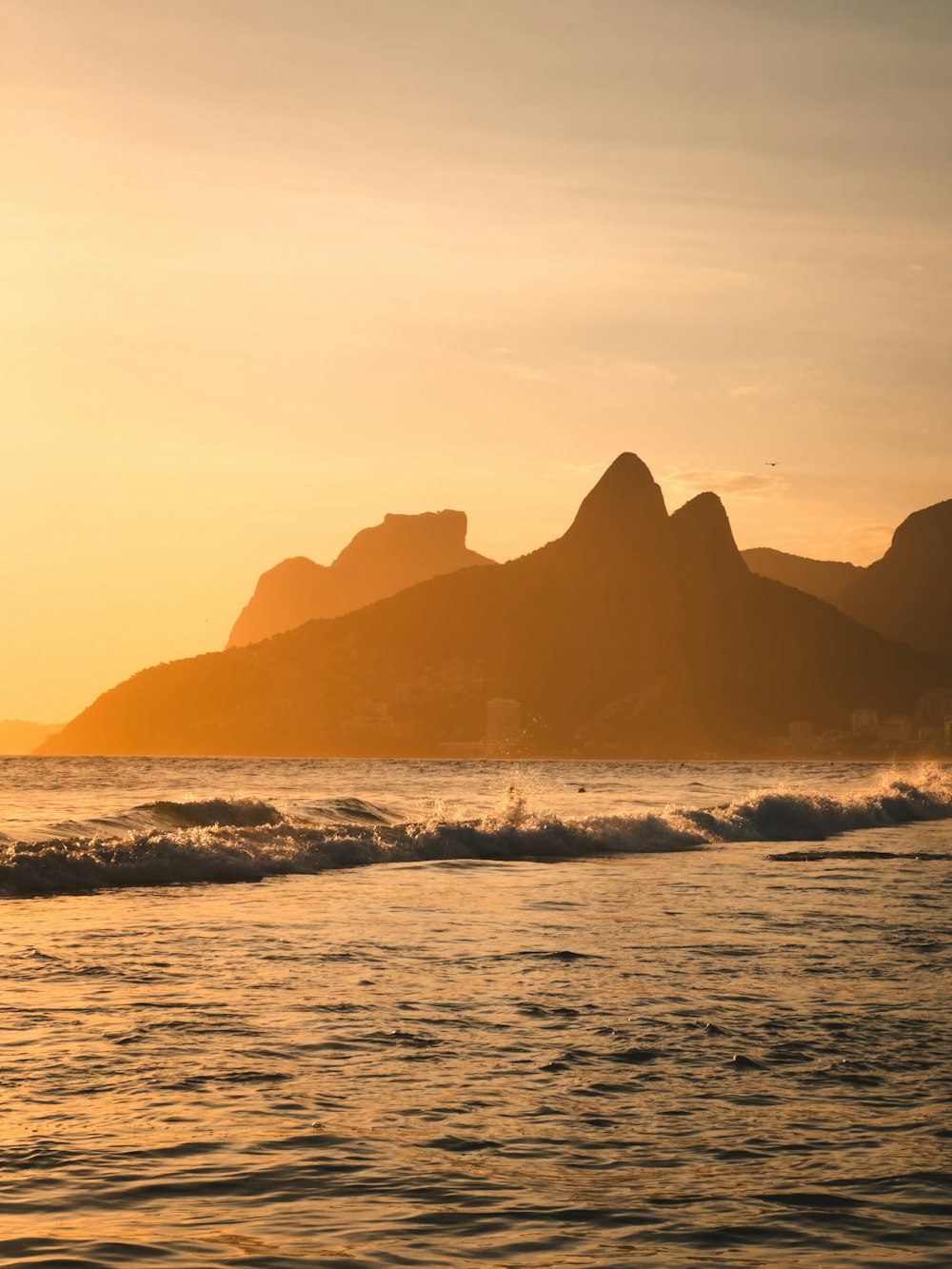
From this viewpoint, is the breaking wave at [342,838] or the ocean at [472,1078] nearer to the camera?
the ocean at [472,1078]

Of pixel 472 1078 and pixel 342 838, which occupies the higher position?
pixel 342 838

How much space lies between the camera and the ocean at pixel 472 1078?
7.72 metres

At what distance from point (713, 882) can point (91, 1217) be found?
2204 centimetres

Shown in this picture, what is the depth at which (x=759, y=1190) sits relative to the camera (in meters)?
8.37

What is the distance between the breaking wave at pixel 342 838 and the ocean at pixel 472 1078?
159 centimetres

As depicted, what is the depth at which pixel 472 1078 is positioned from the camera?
11.1m

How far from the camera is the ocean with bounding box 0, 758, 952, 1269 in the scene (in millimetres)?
7723

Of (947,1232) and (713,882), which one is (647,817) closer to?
(713,882)

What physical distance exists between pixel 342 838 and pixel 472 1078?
79.2 feet

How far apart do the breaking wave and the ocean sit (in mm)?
1593

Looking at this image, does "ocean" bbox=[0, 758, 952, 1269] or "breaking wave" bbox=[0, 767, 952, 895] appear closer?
"ocean" bbox=[0, 758, 952, 1269]

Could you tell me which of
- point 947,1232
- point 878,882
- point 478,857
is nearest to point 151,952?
point 947,1232

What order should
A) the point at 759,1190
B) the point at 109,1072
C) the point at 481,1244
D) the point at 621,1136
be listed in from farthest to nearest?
the point at 109,1072 → the point at 621,1136 → the point at 759,1190 → the point at 481,1244

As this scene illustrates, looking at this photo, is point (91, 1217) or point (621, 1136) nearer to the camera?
point (91, 1217)
